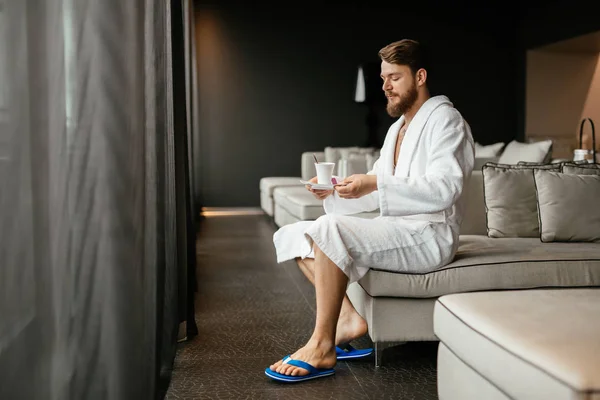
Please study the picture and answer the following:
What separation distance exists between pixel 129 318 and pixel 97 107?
0.43 m

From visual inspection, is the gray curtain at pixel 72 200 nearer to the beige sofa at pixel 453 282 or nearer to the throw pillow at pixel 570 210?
the beige sofa at pixel 453 282

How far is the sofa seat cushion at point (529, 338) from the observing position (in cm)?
141

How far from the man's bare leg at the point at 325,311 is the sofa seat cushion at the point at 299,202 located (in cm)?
303

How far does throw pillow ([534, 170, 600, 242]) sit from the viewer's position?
122 inches

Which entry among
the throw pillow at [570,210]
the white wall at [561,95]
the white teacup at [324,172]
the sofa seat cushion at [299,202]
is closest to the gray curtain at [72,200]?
the white teacup at [324,172]

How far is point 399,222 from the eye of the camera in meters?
2.67

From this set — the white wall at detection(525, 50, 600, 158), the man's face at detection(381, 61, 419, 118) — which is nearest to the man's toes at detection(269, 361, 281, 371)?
the man's face at detection(381, 61, 419, 118)

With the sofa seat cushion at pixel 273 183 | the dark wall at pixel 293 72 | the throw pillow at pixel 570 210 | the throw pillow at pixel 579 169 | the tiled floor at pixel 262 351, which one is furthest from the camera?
the dark wall at pixel 293 72

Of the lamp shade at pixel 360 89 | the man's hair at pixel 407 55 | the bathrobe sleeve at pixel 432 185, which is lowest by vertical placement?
the bathrobe sleeve at pixel 432 185

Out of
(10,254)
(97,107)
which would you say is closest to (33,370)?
(10,254)

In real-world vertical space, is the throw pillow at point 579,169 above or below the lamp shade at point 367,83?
below

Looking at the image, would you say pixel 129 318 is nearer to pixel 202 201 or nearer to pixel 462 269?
pixel 462 269

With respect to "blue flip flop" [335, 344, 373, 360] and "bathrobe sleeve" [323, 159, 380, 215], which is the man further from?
"bathrobe sleeve" [323, 159, 380, 215]

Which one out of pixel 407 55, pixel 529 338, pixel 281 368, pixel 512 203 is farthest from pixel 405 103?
pixel 529 338
